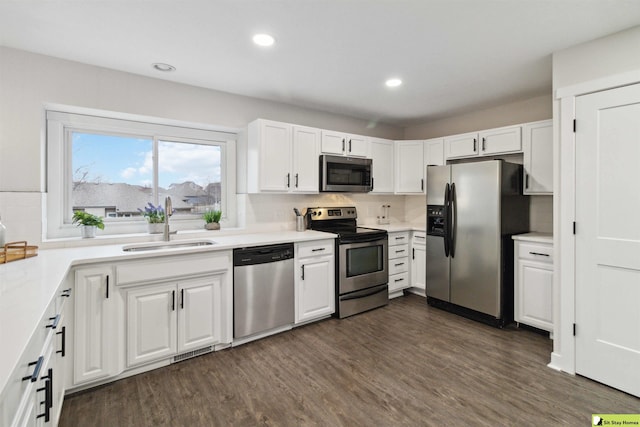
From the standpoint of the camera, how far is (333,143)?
3916 mm

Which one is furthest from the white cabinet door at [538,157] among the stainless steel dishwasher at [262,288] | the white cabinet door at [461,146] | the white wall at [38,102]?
the white wall at [38,102]

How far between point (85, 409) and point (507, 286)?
145 inches

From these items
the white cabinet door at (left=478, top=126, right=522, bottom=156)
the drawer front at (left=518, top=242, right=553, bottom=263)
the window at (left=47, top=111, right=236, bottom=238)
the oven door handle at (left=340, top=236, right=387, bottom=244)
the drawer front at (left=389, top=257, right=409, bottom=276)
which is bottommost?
the drawer front at (left=389, top=257, right=409, bottom=276)

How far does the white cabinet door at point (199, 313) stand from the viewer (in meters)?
2.61

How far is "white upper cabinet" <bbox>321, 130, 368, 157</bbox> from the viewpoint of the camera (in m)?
3.85

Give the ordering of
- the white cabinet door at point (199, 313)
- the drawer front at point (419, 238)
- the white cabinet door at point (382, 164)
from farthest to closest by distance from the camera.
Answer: the white cabinet door at point (382, 164), the drawer front at point (419, 238), the white cabinet door at point (199, 313)

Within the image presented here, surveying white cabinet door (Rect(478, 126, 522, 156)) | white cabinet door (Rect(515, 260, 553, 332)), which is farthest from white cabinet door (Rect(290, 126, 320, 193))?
white cabinet door (Rect(515, 260, 553, 332))

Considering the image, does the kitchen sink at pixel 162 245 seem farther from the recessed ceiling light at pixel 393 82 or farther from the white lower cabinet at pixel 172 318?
the recessed ceiling light at pixel 393 82

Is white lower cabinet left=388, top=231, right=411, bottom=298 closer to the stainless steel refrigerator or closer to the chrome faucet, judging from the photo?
the stainless steel refrigerator

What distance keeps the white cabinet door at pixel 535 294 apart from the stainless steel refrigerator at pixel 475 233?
5.2 inches

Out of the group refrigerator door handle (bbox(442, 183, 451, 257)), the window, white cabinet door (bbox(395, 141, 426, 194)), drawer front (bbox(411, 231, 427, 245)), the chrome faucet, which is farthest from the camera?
white cabinet door (bbox(395, 141, 426, 194))

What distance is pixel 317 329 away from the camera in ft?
10.8

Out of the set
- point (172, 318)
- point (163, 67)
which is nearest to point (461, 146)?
point (163, 67)

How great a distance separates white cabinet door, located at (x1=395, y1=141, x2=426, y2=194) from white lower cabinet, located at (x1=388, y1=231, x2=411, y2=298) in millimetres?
671
